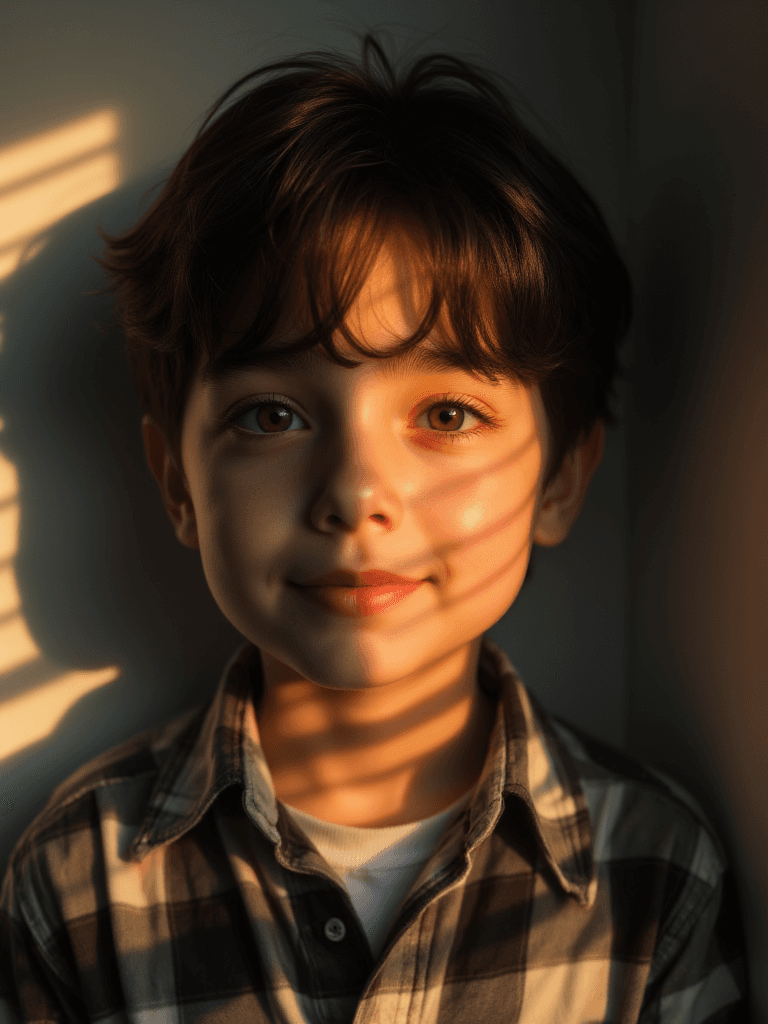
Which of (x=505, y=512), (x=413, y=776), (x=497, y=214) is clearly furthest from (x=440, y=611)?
(x=497, y=214)

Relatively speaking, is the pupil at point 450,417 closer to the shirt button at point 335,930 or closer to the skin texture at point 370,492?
the skin texture at point 370,492

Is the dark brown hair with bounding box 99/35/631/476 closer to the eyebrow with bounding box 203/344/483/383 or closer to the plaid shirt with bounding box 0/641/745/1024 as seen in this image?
the eyebrow with bounding box 203/344/483/383

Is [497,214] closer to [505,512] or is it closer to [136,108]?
[505,512]

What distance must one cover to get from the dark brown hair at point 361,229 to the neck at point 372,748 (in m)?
0.30

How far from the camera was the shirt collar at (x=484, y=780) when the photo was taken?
0.97 meters

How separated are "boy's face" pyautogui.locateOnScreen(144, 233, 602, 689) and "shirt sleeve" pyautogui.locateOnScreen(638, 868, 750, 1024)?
0.40 meters

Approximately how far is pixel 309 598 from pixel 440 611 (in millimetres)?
130

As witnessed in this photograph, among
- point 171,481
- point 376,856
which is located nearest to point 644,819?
A: point 376,856

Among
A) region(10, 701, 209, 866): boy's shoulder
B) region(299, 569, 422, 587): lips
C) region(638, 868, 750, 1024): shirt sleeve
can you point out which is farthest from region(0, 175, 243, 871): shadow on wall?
region(638, 868, 750, 1024): shirt sleeve

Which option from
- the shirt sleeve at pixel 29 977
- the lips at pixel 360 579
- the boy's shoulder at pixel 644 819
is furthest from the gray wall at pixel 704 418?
the shirt sleeve at pixel 29 977

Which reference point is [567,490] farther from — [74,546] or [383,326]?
[74,546]

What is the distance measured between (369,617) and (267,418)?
0.22 meters

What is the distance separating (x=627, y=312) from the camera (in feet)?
3.62

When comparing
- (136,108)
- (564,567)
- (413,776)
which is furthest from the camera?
(564,567)
